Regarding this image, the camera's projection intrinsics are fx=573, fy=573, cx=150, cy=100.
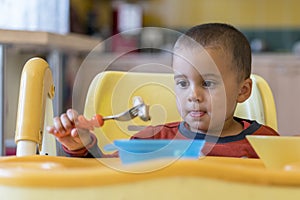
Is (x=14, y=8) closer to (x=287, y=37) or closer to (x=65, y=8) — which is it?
(x=65, y=8)

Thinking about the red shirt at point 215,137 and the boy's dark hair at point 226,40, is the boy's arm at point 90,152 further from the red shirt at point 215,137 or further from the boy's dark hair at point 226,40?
the boy's dark hair at point 226,40

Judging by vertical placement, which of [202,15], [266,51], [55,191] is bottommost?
[55,191]

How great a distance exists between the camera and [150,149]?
1.93 feet

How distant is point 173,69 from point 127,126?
4.8 inches

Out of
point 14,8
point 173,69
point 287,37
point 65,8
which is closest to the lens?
point 173,69

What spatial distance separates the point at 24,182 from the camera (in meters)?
0.51

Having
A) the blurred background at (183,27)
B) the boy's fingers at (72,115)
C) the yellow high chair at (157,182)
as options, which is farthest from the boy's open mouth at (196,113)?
the blurred background at (183,27)

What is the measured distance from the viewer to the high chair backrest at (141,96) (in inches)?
33.2

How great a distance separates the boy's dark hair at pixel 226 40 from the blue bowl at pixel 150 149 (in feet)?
1.09

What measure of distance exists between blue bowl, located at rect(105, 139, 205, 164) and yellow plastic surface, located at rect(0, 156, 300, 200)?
0.07 meters

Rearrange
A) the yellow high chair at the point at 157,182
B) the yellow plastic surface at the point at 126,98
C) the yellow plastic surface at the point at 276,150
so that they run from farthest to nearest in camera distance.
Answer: the yellow plastic surface at the point at 126,98 < the yellow plastic surface at the point at 276,150 < the yellow high chair at the point at 157,182

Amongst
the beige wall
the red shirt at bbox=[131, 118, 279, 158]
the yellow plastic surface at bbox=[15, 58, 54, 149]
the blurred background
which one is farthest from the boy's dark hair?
the beige wall

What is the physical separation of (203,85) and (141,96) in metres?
0.12

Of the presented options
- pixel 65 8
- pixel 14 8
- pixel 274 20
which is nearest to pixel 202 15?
pixel 274 20
